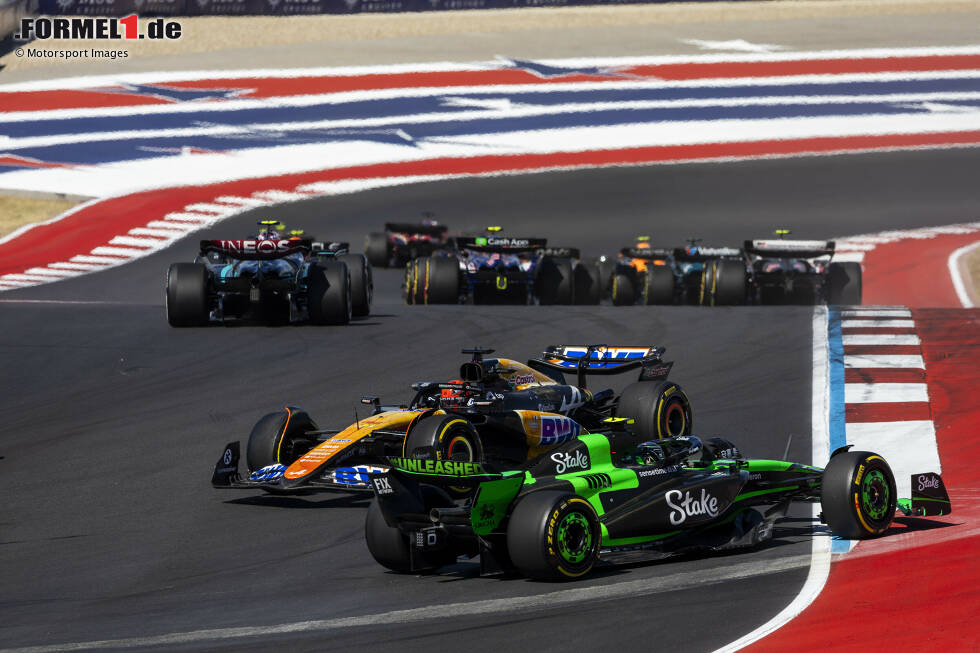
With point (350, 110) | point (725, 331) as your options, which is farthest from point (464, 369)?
point (350, 110)

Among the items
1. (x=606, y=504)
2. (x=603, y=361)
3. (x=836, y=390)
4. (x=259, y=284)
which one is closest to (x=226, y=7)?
(x=259, y=284)

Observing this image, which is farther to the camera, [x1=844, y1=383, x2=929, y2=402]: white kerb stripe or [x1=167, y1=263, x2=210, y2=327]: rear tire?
[x1=167, y1=263, x2=210, y2=327]: rear tire

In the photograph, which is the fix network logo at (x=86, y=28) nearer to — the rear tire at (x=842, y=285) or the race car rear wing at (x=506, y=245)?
the race car rear wing at (x=506, y=245)

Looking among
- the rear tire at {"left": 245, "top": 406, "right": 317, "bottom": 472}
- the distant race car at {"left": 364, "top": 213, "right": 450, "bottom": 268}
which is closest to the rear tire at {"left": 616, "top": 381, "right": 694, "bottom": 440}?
the rear tire at {"left": 245, "top": 406, "right": 317, "bottom": 472}

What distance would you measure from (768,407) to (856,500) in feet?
18.9

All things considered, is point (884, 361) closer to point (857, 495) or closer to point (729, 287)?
point (729, 287)

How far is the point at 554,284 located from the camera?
26.8 meters

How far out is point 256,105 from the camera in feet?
153

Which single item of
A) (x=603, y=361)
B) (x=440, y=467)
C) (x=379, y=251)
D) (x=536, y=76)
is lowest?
(x=440, y=467)

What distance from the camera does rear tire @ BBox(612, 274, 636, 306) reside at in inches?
1094


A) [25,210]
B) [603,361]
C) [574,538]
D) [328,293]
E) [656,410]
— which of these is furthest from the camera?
[25,210]

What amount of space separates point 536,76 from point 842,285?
77.6 feet

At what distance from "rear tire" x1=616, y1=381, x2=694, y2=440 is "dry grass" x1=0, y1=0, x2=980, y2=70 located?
3941 cm

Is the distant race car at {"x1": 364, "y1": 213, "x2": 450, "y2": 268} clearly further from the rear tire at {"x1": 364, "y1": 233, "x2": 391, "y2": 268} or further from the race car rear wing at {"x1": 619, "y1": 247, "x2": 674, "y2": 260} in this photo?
the race car rear wing at {"x1": 619, "y1": 247, "x2": 674, "y2": 260}
